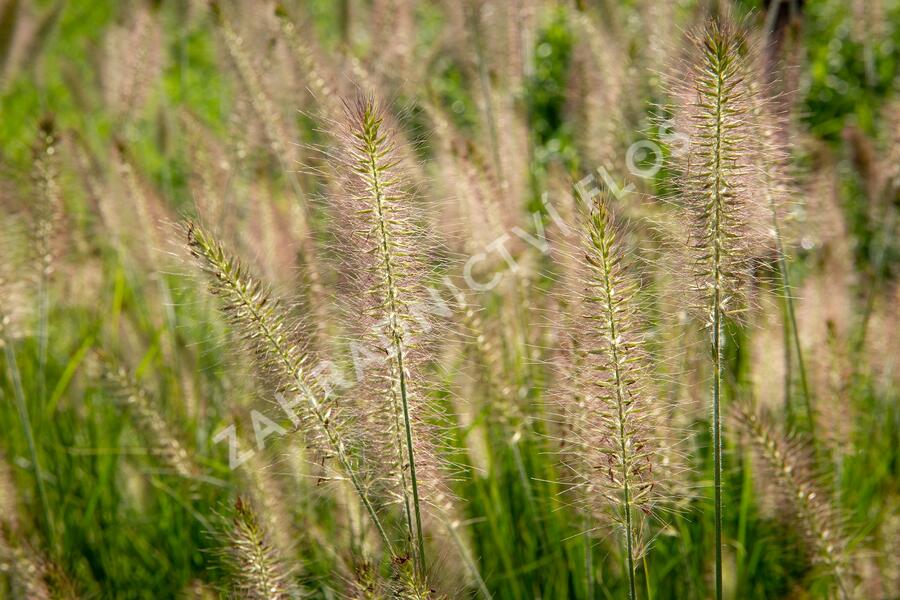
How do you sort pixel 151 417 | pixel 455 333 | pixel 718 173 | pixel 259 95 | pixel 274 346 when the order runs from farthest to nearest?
pixel 259 95
pixel 151 417
pixel 455 333
pixel 274 346
pixel 718 173

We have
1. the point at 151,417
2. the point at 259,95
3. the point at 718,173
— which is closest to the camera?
the point at 718,173

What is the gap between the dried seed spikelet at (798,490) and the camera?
2.34 metres

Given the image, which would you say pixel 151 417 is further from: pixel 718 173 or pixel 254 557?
pixel 718 173

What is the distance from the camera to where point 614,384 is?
5.82 ft

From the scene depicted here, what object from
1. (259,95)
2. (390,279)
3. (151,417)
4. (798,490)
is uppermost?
(259,95)

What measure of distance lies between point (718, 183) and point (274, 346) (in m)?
0.91

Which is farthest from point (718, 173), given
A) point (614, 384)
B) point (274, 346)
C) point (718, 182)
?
point (274, 346)

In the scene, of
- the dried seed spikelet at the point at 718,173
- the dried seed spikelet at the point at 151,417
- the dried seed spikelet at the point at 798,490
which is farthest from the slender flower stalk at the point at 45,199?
the dried seed spikelet at the point at 798,490

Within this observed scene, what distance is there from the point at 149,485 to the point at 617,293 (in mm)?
2582

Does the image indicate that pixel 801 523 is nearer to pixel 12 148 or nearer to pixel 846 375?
pixel 846 375

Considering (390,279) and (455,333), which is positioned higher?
(390,279)

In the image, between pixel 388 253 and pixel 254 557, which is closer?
pixel 388 253

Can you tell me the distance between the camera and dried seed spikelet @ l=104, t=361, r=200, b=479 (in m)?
2.81

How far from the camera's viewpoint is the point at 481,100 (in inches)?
153
